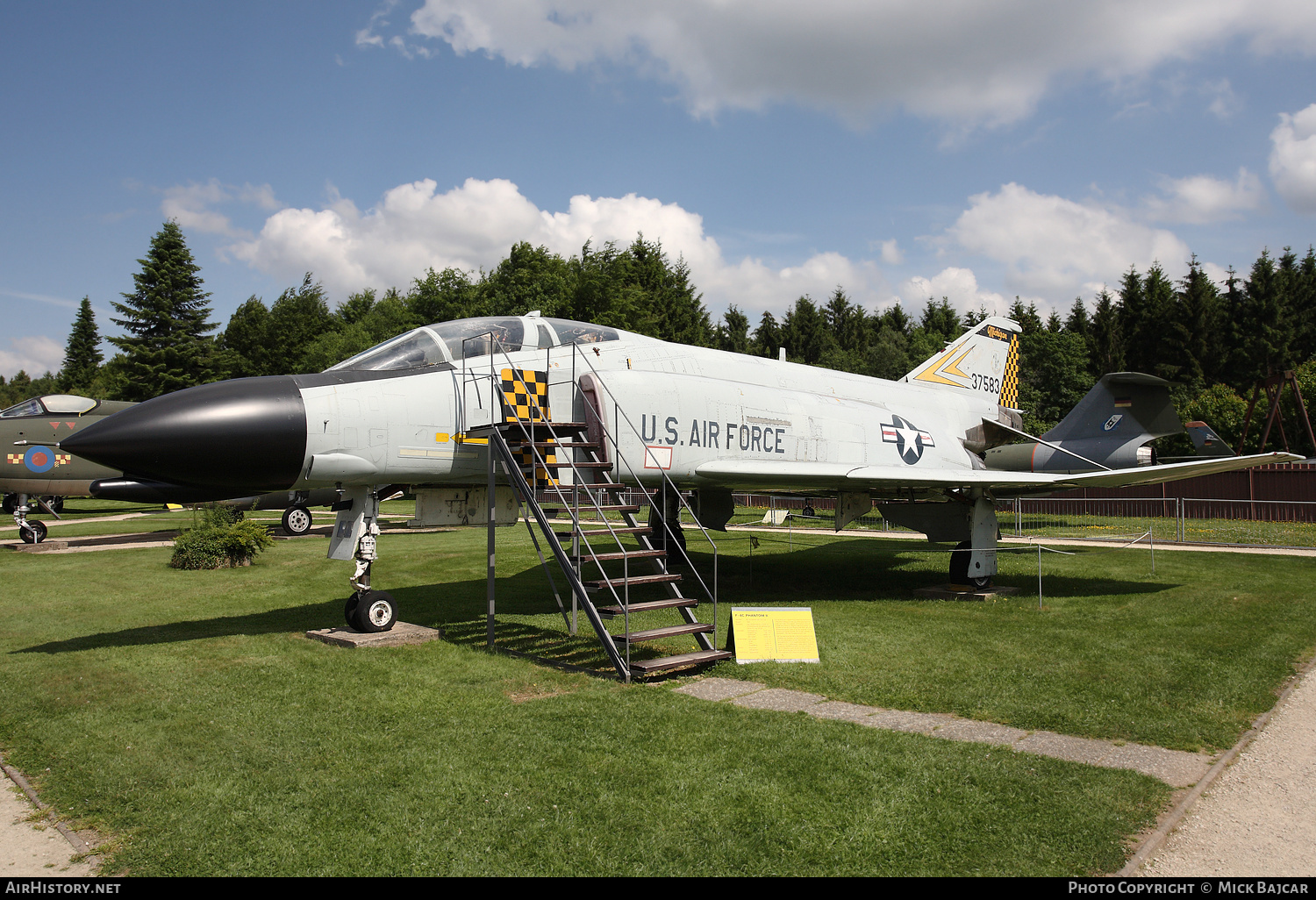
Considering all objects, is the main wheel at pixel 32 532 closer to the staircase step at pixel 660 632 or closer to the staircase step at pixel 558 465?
the staircase step at pixel 558 465

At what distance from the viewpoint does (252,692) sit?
6.55 meters

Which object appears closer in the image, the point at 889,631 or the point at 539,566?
the point at 889,631

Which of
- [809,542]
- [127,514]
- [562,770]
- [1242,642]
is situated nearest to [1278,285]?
[809,542]

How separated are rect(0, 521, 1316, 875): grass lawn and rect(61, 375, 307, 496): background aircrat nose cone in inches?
72.4

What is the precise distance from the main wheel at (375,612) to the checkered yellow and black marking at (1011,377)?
13.8m

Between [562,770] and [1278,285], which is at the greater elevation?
A: [1278,285]

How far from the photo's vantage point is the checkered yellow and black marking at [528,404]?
848 centimetres

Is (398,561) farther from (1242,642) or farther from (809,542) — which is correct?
(1242,642)

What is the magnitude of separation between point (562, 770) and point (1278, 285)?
58947 millimetres

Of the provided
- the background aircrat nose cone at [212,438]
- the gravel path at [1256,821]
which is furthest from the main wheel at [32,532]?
the gravel path at [1256,821]

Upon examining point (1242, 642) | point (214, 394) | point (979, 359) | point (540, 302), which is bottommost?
point (1242, 642)

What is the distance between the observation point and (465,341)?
884cm

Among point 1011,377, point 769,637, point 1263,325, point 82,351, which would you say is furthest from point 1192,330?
point 82,351
